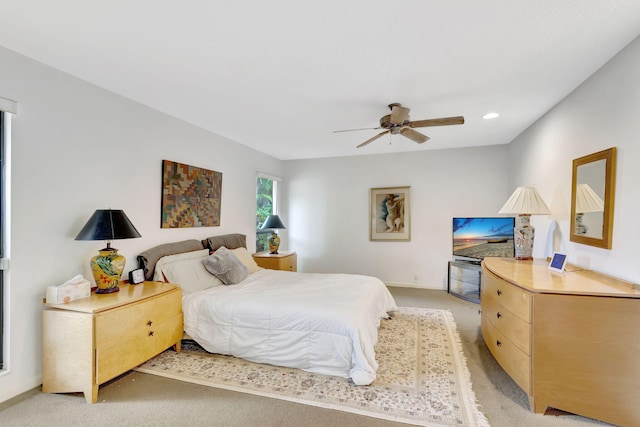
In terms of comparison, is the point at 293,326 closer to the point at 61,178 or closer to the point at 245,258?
the point at 245,258

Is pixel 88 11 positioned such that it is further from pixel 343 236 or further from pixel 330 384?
pixel 343 236

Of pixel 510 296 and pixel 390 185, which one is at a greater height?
pixel 390 185

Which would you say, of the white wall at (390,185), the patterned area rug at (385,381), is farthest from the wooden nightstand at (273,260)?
the patterned area rug at (385,381)

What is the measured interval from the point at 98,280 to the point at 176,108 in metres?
1.84

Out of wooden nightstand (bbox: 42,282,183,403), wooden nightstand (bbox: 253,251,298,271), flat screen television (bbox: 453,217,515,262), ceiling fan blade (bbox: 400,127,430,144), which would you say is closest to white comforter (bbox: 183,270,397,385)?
wooden nightstand (bbox: 42,282,183,403)

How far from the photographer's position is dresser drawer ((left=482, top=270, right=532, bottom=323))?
1.98 metres

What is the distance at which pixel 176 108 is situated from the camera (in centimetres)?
317

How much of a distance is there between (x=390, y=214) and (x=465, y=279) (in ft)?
5.28

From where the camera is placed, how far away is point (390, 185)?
5426 mm

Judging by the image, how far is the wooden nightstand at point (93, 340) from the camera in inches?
80.6

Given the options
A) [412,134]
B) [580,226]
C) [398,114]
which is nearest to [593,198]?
[580,226]

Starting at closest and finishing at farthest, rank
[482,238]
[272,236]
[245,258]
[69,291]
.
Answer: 1. [69,291]
2. [245,258]
3. [482,238]
4. [272,236]

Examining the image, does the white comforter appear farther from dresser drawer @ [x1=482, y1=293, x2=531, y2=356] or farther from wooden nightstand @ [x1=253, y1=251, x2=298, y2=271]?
Result: wooden nightstand @ [x1=253, y1=251, x2=298, y2=271]

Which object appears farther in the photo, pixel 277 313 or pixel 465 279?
pixel 465 279
